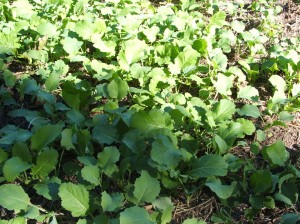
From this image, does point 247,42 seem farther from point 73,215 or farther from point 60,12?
point 73,215

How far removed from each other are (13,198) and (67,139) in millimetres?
377

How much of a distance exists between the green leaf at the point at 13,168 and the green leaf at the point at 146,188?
508 millimetres

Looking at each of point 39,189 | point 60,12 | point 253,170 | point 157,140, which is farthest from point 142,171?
point 60,12

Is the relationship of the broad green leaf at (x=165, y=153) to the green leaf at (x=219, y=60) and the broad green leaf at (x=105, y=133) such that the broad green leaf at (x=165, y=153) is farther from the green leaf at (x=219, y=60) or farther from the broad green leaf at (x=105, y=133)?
the green leaf at (x=219, y=60)

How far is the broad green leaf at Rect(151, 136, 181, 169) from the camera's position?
1.75 metres

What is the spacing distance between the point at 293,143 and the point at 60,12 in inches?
79.9

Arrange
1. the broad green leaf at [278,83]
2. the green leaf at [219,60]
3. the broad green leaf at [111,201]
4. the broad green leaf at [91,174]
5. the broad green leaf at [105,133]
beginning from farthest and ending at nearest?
the green leaf at [219,60] → the broad green leaf at [278,83] → the broad green leaf at [105,133] → the broad green leaf at [91,174] → the broad green leaf at [111,201]

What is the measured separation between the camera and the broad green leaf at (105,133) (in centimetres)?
199

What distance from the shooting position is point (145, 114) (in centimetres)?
194

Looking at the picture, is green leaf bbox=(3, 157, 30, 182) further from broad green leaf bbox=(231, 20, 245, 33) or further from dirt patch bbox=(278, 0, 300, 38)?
dirt patch bbox=(278, 0, 300, 38)

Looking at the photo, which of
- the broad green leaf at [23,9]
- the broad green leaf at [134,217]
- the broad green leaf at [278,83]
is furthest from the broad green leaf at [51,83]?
the broad green leaf at [278,83]

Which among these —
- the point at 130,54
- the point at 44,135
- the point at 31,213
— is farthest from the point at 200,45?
the point at 31,213

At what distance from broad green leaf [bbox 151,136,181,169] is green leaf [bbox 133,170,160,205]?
0.30 ft

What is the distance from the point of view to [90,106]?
7.84 ft
